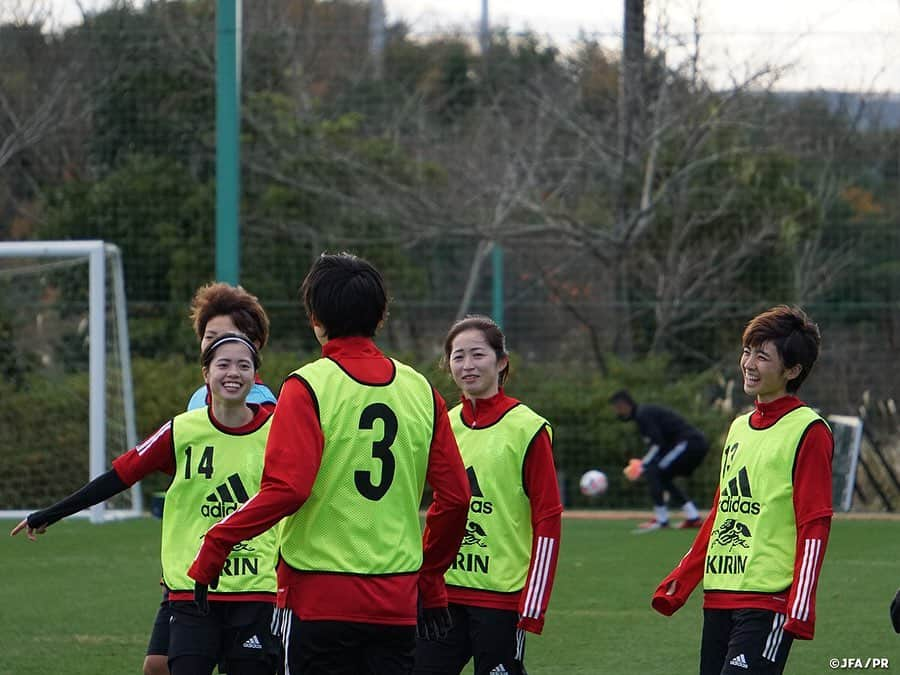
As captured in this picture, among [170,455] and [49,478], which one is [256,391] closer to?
[170,455]

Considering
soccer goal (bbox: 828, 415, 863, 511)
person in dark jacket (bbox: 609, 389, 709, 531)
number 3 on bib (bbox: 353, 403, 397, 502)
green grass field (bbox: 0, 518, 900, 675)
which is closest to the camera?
number 3 on bib (bbox: 353, 403, 397, 502)

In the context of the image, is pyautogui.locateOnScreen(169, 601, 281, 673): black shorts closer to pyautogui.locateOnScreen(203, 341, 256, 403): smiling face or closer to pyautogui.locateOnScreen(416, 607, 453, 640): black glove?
pyautogui.locateOnScreen(203, 341, 256, 403): smiling face

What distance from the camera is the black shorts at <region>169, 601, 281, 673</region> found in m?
4.66

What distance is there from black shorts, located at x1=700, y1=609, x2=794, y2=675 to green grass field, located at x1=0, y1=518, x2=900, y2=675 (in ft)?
8.92

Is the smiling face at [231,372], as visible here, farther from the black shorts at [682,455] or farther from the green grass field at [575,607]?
the black shorts at [682,455]

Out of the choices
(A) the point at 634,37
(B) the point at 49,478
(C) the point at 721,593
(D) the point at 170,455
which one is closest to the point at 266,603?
(D) the point at 170,455

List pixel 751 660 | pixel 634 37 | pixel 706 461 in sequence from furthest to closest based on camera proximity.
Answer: pixel 634 37
pixel 706 461
pixel 751 660

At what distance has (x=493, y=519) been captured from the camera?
16.0 feet

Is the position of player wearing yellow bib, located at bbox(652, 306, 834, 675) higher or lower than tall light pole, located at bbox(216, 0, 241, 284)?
lower

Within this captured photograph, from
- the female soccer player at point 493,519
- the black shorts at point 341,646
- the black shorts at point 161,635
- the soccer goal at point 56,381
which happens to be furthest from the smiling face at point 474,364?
the soccer goal at point 56,381

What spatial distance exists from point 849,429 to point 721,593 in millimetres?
12234

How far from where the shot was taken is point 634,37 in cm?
1977

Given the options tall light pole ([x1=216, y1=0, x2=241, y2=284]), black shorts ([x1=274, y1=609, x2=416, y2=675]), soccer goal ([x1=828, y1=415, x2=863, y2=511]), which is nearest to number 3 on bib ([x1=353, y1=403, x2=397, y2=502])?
black shorts ([x1=274, y1=609, x2=416, y2=675])

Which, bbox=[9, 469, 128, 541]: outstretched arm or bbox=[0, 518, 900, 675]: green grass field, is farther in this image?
bbox=[0, 518, 900, 675]: green grass field
